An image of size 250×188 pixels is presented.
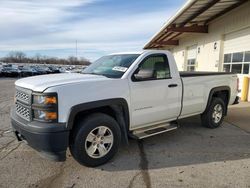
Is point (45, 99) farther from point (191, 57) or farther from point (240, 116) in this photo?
point (191, 57)

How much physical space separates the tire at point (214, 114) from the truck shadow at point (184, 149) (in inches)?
7.5

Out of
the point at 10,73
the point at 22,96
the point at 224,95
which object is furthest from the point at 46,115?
the point at 10,73

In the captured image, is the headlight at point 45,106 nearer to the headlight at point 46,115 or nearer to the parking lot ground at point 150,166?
the headlight at point 46,115

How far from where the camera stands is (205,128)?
623 cm

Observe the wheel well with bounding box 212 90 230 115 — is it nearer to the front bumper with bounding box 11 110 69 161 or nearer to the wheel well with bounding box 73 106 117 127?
the wheel well with bounding box 73 106 117 127

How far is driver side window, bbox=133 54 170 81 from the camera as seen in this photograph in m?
4.33

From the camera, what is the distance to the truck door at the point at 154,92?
428 cm

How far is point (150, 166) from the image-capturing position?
3.93 meters

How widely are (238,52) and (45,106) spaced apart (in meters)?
10.6

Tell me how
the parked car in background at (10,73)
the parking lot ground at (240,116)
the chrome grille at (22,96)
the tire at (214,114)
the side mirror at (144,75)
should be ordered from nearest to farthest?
the chrome grille at (22,96) < the side mirror at (144,75) < the tire at (214,114) < the parking lot ground at (240,116) < the parked car in background at (10,73)

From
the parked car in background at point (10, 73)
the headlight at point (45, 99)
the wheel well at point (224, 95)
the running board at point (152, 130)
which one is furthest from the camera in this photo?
the parked car in background at point (10, 73)

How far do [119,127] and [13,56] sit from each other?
146m

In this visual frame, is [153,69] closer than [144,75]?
No

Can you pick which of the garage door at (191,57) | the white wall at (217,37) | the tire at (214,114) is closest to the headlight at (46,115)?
the tire at (214,114)
